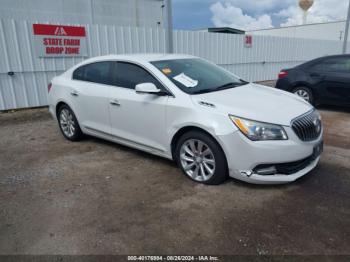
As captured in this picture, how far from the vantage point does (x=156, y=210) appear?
2.84m

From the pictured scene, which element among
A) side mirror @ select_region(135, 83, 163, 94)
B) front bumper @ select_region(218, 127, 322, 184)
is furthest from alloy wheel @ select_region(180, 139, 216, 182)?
side mirror @ select_region(135, 83, 163, 94)

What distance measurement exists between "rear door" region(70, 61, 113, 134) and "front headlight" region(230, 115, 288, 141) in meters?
2.15

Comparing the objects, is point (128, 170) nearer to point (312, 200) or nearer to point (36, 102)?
point (312, 200)

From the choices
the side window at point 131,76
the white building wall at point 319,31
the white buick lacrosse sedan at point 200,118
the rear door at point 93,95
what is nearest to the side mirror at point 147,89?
the white buick lacrosse sedan at point 200,118

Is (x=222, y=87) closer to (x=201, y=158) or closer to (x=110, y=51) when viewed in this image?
(x=201, y=158)

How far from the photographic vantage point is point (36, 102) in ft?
25.1

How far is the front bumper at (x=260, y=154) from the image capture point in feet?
9.34

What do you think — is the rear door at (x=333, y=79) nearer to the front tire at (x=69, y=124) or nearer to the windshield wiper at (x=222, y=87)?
the windshield wiper at (x=222, y=87)

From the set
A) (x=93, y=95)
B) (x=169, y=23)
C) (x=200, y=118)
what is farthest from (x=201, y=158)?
(x=169, y=23)

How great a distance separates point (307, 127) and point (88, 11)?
47.6 feet

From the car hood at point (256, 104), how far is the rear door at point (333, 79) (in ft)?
12.2

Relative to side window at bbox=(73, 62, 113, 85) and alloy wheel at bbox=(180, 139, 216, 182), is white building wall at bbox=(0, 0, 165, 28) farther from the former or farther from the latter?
alloy wheel at bbox=(180, 139, 216, 182)

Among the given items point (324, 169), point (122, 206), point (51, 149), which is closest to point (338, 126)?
point (324, 169)

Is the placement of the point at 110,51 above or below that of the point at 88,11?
below
